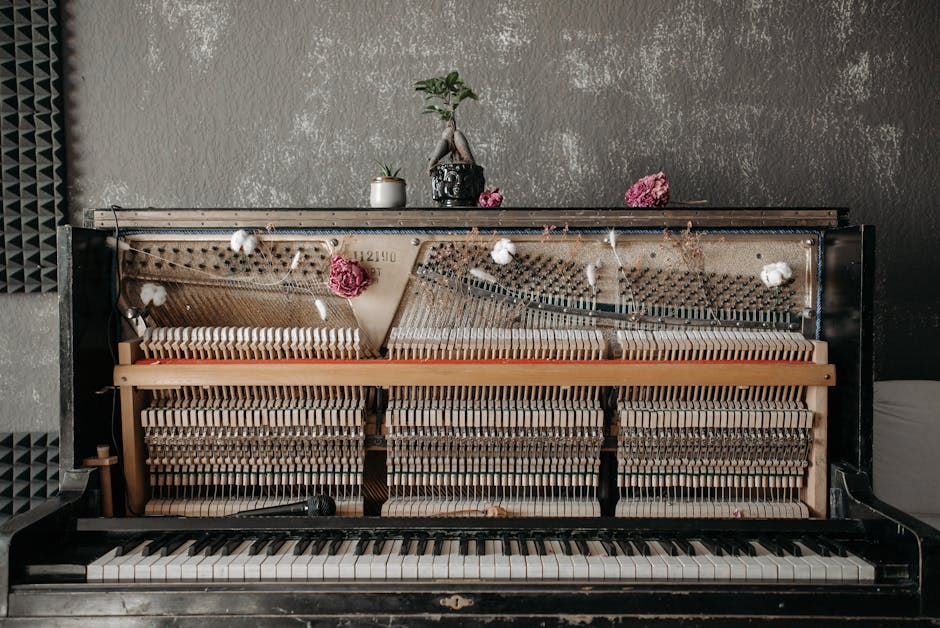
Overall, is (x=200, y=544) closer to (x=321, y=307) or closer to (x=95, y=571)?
(x=95, y=571)

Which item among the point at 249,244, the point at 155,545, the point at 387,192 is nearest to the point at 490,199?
the point at 387,192

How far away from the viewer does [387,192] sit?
2.70 meters

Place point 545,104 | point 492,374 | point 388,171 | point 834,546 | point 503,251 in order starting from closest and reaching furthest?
point 834,546, point 492,374, point 503,251, point 388,171, point 545,104

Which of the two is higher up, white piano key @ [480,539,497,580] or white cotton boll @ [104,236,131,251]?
white cotton boll @ [104,236,131,251]

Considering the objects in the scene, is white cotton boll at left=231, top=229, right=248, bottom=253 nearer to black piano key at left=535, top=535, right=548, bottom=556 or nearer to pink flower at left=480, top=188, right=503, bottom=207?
pink flower at left=480, top=188, right=503, bottom=207

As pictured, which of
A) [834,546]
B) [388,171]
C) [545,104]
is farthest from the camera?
[545,104]

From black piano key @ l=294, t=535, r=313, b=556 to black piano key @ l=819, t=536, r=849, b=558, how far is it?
187cm

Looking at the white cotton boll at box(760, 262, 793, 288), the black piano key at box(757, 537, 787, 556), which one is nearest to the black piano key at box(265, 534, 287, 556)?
the black piano key at box(757, 537, 787, 556)

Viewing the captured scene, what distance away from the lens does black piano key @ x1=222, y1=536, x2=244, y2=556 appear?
2170mm

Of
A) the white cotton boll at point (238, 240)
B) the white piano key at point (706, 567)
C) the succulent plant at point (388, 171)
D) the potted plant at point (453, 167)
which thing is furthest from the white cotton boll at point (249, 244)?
the white piano key at point (706, 567)

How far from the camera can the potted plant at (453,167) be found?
8.79 feet

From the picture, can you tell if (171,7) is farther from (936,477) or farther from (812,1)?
(936,477)

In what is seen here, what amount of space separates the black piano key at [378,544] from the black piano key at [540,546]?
557mm

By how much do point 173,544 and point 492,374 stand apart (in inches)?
52.5
